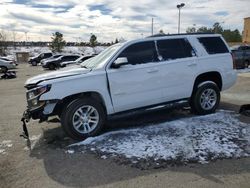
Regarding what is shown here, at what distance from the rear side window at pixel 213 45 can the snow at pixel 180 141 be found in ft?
5.61

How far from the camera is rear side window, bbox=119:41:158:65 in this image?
6.59 metres

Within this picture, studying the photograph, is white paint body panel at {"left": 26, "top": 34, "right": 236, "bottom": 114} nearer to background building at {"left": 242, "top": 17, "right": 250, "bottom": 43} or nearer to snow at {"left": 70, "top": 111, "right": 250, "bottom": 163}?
snow at {"left": 70, "top": 111, "right": 250, "bottom": 163}

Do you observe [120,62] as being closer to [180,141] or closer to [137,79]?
[137,79]

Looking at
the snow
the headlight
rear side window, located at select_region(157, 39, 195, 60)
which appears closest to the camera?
the snow

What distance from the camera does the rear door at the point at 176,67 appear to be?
6.83 meters

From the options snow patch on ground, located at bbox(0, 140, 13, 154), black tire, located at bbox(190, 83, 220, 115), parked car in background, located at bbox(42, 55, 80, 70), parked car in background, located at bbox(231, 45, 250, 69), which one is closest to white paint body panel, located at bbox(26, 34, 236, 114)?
black tire, located at bbox(190, 83, 220, 115)

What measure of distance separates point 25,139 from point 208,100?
13.6ft

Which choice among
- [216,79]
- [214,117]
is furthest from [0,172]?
[216,79]

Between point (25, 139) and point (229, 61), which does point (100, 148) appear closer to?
point (25, 139)

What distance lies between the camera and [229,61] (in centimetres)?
777

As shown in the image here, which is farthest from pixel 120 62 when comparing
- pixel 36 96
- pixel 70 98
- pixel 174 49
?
pixel 36 96

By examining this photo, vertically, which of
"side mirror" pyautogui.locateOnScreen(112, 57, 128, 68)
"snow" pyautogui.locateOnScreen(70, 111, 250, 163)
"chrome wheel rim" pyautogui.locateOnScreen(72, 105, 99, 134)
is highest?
"side mirror" pyautogui.locateOnScreen(112, 57, 128, 68)

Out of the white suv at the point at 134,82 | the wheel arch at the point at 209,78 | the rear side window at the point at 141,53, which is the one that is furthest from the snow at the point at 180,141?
the rear side window at the point at 141,53

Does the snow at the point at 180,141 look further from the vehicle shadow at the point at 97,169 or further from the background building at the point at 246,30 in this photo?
the background building at the point at 246,30
